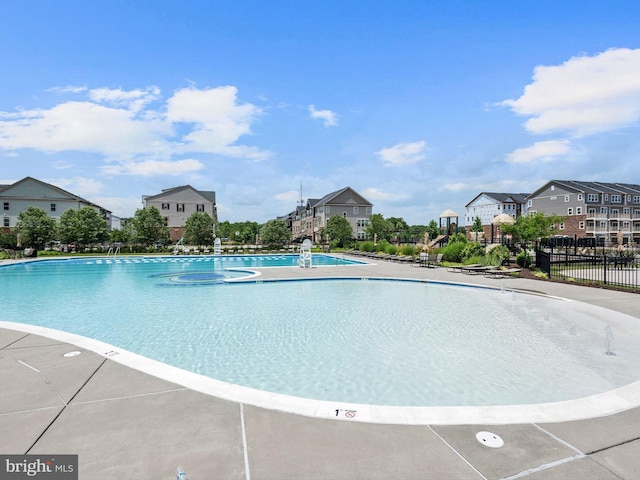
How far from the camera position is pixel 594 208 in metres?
57.2

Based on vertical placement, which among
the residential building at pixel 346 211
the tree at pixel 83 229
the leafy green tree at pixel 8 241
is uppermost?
the residential building at pixel 346 211

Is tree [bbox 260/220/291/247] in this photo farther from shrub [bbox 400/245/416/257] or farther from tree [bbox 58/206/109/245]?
shrub [bbox 400/245/416/257]

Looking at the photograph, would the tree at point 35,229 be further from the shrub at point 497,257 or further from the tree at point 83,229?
the shrub at point 497,257

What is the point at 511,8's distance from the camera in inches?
603

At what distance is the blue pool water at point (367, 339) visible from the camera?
5402mm

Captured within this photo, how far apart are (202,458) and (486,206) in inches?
3195

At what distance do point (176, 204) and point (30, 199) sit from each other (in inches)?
822

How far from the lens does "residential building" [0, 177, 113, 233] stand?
52.7 metres

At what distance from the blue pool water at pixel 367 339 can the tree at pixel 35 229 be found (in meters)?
34.5

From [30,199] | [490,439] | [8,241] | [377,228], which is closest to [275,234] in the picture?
[377,228]

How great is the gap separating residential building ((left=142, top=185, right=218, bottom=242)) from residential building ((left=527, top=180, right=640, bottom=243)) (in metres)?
62.0

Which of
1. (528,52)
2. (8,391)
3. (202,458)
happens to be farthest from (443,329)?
(528,52)

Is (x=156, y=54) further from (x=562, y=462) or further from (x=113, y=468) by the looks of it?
(x=562, y=462)

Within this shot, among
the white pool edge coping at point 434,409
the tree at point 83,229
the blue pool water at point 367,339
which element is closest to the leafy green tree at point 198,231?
the tree at point 83,229
